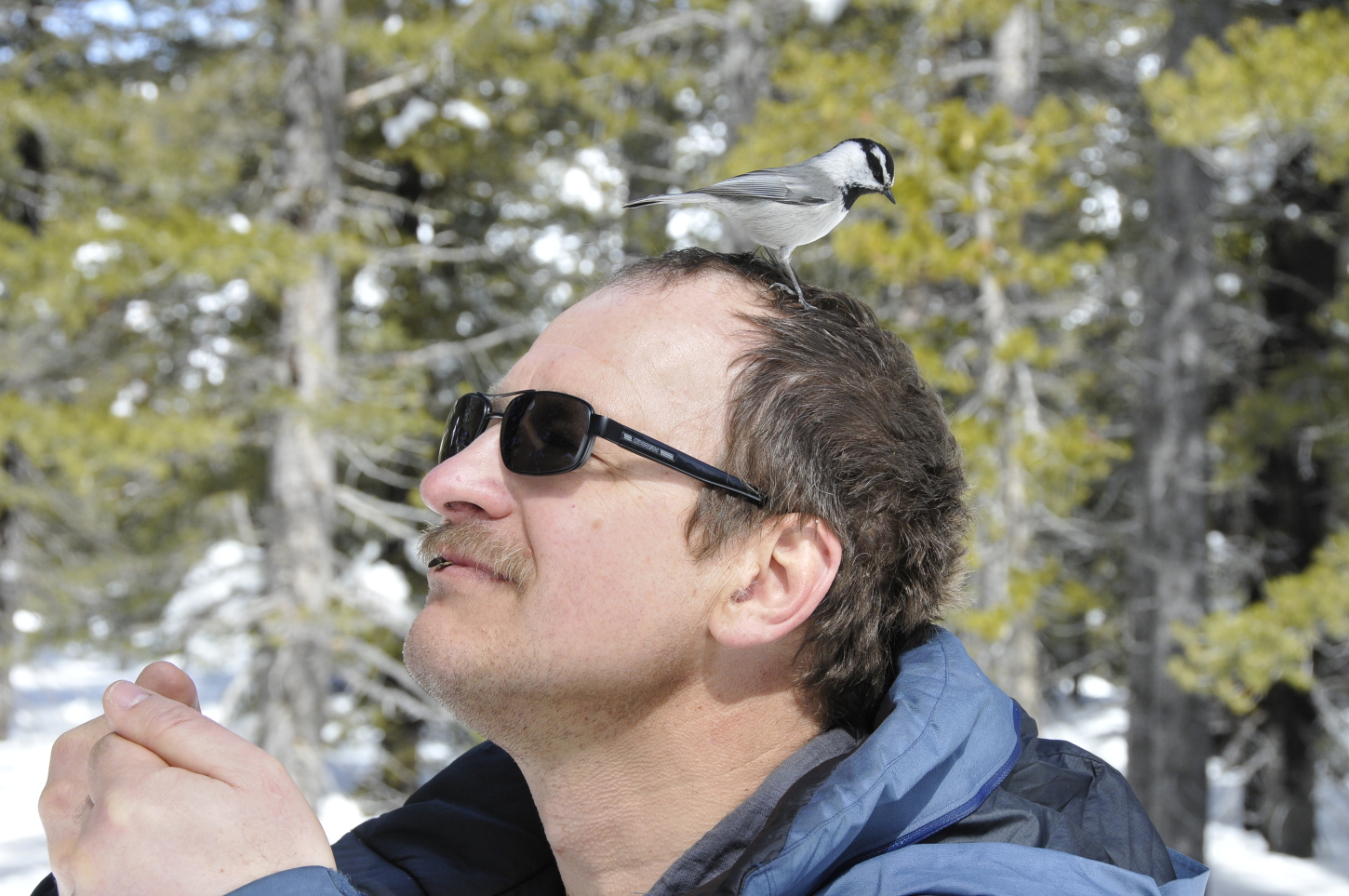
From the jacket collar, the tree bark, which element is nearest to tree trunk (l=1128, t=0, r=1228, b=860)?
the jacket collar

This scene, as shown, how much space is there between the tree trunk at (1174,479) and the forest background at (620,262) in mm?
39

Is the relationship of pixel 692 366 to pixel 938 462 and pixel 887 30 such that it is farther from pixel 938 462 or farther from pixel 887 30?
pixel 887 30

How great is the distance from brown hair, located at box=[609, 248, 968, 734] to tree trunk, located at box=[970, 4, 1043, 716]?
5.54 m

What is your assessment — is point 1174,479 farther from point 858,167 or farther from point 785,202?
point 785,202

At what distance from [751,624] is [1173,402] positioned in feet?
29.7

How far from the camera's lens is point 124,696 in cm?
124

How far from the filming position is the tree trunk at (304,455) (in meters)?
8.45

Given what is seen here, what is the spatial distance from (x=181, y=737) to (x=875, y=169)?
4.64ft

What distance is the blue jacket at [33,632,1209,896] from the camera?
1.12m

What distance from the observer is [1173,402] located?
370 inches

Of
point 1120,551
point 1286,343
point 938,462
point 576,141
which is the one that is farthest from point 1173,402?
point 938,462

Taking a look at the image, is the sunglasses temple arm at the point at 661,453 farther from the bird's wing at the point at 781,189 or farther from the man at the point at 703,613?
the bird's wing at the point at 781,189

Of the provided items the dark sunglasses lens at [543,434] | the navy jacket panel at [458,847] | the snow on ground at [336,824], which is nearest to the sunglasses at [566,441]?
the dark sunglasses lens at [543,434]

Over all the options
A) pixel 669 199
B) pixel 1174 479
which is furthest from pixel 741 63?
pixel 669 199
